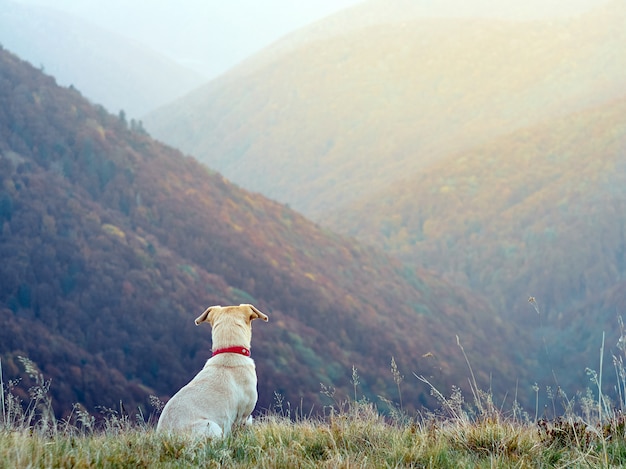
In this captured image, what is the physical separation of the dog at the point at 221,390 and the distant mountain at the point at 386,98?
113026 millimetres

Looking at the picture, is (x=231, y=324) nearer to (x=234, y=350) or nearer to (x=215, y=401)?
(x=234, y=350)

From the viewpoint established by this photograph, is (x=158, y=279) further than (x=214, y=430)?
Yes

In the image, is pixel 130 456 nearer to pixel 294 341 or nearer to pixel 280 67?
pixel 294 341

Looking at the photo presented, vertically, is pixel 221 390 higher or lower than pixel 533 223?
higher

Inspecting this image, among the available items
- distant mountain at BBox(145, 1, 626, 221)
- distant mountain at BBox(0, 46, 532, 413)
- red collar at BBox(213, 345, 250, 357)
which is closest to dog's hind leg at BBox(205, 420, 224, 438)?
red collar at BBox(213, 345, 250, 357)

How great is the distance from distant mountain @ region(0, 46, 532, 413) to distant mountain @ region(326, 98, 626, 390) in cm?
1606

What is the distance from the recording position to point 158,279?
123 ft

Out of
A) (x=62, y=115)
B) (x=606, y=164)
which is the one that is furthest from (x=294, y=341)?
(x=606, y=164)

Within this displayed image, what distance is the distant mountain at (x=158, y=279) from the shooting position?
107 feet

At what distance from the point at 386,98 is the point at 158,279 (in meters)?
122

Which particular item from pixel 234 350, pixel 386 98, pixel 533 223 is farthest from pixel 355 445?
pixel 386 98

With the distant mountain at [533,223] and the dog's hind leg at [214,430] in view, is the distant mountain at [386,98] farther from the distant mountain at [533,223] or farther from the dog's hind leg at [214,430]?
the dog's hind leg at [214,430]

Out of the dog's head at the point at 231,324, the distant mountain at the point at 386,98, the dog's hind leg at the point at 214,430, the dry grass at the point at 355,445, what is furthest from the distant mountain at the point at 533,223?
the dog's hind leg at the point at 214,430

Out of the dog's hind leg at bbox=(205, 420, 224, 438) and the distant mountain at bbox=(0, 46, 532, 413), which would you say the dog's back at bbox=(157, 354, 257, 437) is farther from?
the distant mountain at bbox=(0, 46, 532, 413)
